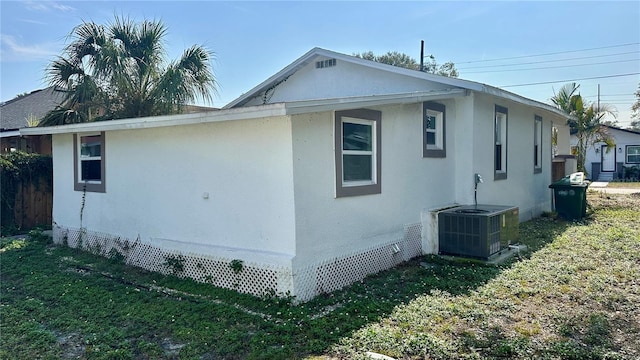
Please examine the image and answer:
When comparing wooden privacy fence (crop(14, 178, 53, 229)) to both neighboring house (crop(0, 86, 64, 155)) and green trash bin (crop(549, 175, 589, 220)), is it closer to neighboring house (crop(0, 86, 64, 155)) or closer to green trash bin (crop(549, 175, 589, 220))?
neighboring house (crop(0, 86, 64, 155))

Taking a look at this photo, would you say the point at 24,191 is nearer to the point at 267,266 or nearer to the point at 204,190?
the point at 204,190

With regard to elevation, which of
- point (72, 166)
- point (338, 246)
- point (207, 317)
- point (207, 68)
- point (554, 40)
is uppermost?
point (554, 40)

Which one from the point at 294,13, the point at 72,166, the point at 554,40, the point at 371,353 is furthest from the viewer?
the point at 554,40

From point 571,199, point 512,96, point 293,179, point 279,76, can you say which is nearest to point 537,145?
point 571,199

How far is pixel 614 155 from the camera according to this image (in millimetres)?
30766

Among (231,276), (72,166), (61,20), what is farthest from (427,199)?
(61,20)

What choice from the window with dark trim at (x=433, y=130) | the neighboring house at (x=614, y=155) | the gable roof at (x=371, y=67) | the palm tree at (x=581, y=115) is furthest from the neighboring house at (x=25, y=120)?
the neighboring house at (x=614, y=155)

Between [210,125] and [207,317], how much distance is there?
9.23 ft

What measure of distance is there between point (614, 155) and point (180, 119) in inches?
1321

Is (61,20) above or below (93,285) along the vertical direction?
above

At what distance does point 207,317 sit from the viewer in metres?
5.08

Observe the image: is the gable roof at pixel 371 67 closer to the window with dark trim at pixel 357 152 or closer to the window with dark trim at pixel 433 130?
the window with dark trim at pixel 433 130

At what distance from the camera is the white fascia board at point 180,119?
513 cm

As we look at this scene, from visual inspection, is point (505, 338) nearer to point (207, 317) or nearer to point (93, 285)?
point (207, 317)
